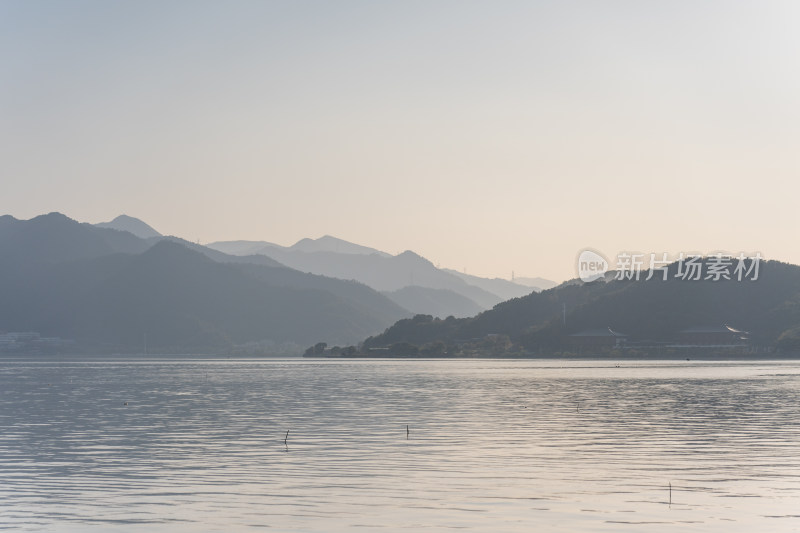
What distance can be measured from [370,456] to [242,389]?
6965 cm

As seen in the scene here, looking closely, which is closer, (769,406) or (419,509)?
(419,509)

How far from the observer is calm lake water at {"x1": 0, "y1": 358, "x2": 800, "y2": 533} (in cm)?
2853

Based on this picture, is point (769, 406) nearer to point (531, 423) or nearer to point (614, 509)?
point (531, 423)

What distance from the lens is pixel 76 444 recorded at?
50.3 metres

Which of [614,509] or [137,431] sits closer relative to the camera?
[614,509]

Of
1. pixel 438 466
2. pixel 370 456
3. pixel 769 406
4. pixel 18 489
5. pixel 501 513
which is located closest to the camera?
pixel 501 513

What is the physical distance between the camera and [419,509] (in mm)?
29781

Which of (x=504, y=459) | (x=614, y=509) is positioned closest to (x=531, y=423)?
(x=504, y=459)

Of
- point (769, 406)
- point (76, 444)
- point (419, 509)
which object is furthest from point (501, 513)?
point (769, 406)

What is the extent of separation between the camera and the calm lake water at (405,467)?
93.6ft

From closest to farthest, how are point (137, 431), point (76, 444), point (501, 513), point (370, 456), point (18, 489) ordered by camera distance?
point (501, 513)
point (18, 489)
point (370, 456)
point (76, 444)
point (137, 431)

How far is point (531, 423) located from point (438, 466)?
852 inches

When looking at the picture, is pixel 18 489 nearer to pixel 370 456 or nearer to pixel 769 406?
pixel 370 456

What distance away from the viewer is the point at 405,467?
3934cm
